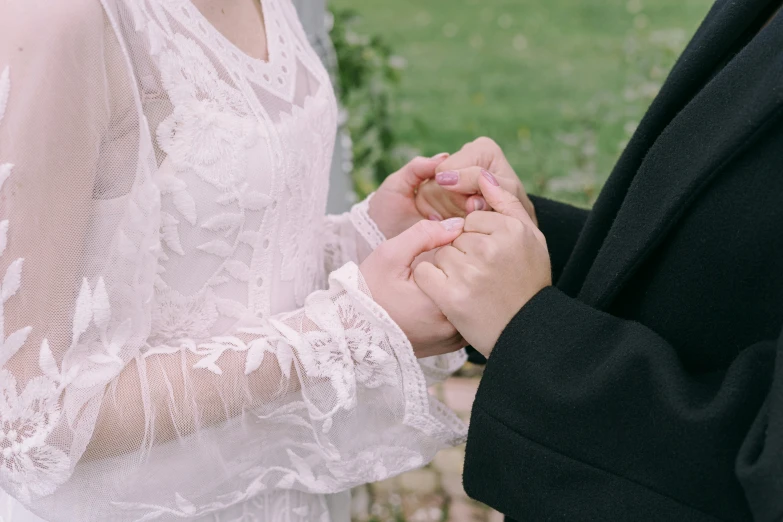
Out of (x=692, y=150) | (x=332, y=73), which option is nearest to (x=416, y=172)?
(x=692, y=150)

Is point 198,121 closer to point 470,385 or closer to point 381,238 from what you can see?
point 381,238

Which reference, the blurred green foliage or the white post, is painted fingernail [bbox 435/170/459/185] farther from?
the blurred green foliage

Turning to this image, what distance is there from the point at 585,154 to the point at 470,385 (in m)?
2.44

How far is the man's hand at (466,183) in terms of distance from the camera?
1561mm

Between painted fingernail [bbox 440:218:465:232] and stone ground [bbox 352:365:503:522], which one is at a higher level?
painted fingernail [bbox 440:218:465:232]

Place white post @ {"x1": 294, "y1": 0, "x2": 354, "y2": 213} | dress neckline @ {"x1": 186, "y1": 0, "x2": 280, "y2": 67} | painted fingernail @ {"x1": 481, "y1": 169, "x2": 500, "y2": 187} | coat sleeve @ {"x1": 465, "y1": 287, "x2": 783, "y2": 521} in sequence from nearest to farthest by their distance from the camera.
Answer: coat sleeve @ {"x1": 465, "y1": 287, "x2": 783, "y2": 521}
dress neckline @ {"x1": 186, "y1": 0, "x2": 280, "y2": 67}
painted fingernail @ {"x1": 481, "y1": 169, "x2": 500, "y2": 187}
white post @ {"x1": 294, "y1": 0, "x2": 354, "y2": 213}

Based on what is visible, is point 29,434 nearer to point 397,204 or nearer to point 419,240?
point 419,240

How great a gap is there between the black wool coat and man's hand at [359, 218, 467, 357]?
0.15 m

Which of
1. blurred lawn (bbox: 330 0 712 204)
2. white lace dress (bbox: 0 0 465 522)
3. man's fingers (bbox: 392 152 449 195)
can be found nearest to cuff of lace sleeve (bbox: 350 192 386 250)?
man's fingers (bbox: 392 152 449 195)

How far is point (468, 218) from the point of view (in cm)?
135

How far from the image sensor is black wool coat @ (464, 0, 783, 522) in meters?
1.02

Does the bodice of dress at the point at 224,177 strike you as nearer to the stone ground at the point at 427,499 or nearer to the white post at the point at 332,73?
the white post at the point at 332,73

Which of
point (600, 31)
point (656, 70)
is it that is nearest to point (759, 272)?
point (656, 70)

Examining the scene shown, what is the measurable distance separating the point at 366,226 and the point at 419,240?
0.49 meters
